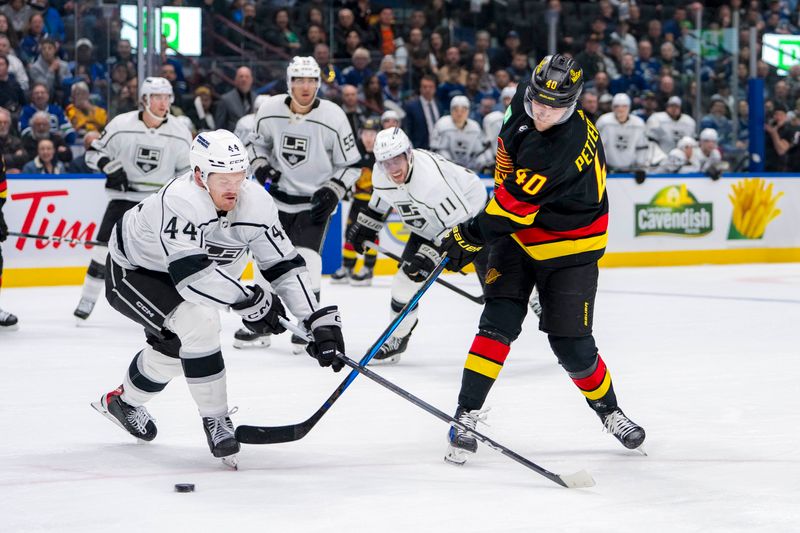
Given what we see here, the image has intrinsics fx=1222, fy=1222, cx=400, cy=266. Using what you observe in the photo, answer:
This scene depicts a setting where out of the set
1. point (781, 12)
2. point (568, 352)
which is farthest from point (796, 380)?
point (781, 12)

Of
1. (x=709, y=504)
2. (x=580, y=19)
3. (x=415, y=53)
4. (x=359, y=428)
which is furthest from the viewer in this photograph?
(x=580, y=19)

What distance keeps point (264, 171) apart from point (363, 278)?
3.16m

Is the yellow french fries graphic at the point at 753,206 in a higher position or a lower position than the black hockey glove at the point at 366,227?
lower

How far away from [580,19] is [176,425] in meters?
9.27

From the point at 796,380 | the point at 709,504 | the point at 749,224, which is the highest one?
the point at 709,504

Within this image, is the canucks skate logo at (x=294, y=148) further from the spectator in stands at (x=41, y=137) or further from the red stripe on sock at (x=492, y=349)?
the spectator in stands at (x=41, y=137)

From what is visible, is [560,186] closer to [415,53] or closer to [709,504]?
[709,504]

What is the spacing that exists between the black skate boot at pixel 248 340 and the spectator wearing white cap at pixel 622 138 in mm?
5653

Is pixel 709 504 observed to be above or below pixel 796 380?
above

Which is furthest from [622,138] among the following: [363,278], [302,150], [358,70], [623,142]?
[302,150]

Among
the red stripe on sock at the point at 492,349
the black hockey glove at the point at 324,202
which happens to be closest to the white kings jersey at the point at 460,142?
the black hockey glove at the point at 324,202

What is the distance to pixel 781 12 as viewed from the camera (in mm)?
14172

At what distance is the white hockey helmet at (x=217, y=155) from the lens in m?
3.36

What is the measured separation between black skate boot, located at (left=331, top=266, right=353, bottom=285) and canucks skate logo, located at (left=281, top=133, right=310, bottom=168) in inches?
121
